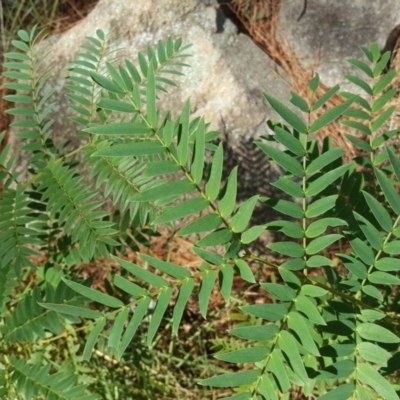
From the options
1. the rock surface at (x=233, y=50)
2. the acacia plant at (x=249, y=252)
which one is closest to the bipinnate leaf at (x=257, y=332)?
the acacia plant at (x=249, y=252)

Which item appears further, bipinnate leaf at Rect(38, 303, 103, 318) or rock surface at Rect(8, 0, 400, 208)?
rock surface at Rect(8, 0, 400, 208)

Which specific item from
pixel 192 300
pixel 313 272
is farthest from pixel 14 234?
pixel 313 272

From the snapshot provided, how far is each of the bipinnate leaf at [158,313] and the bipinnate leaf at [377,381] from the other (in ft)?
1.31

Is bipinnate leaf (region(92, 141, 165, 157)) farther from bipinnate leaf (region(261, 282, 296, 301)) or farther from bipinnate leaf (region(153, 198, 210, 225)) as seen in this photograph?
bipinnate leaf (region(261, 282, 296, 301))

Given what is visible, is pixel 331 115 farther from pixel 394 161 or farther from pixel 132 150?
pixel 132 150

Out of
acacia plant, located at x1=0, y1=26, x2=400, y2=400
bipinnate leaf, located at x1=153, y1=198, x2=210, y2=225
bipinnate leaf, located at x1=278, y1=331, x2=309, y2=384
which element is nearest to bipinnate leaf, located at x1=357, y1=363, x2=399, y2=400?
acacia plant, located at x1=0, y1=26, x2=400, y2=400

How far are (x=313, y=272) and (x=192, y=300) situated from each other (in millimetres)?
519

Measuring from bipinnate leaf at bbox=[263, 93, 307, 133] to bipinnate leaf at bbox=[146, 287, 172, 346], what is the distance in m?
0.40

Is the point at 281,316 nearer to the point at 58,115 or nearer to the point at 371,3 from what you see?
the point at 58,115

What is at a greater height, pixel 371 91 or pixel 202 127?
pixel 202 127

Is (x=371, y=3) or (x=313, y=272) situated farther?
(x=371, y=3)

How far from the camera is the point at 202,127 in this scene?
3.13 feet

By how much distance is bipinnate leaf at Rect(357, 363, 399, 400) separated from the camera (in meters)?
0.97

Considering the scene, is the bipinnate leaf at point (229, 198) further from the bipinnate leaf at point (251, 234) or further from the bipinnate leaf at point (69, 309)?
the bipinnate leaf at point (69, 309)
